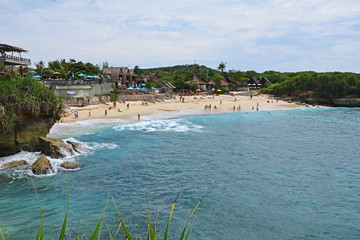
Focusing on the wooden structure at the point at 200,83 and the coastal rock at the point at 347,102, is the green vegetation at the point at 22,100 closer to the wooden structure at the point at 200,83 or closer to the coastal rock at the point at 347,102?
the wooden structure at the point at 200,83

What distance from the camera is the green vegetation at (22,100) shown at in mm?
15656

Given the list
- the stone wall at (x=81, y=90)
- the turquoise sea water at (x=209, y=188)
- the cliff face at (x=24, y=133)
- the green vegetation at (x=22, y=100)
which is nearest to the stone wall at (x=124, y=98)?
the stone wall at (x=81, y=90)

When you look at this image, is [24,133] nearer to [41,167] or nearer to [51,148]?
[51,148]

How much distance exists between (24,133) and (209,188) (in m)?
12.8

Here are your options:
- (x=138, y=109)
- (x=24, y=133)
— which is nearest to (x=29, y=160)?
(x=24, y=133)

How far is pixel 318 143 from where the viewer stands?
24109 millimetres

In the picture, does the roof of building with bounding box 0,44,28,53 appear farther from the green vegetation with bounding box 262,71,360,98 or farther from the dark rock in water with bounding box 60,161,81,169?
the green vegetation with bounding box 262,71,360,98

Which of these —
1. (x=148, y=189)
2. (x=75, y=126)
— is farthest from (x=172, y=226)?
(x=75, y=126)

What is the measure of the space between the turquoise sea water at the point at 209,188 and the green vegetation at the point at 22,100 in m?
3.07

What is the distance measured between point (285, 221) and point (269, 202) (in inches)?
60.2

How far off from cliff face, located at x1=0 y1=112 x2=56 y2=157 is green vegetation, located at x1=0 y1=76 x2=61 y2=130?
0.44 meters

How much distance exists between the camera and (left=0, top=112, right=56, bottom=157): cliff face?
1645 cm

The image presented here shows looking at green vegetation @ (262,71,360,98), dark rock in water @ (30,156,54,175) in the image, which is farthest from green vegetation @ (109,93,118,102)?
green vegetation @ (262,71,360,98)

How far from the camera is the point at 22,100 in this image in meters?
16.4
